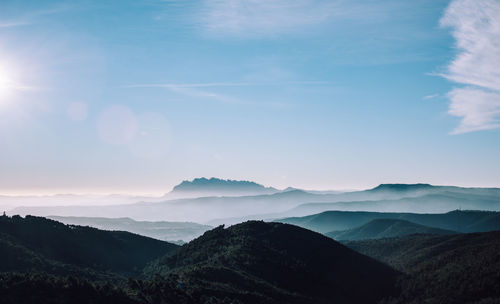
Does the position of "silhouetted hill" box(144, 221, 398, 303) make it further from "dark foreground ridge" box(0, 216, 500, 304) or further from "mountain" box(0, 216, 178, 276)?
"mountain" box(0, 216, 178, 276)

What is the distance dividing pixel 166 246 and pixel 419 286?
103524mm

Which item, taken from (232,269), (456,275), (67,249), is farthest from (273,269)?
(67,249)

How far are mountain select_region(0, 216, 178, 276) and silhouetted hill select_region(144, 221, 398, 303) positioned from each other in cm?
1546

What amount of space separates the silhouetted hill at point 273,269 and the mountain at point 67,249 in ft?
50.7

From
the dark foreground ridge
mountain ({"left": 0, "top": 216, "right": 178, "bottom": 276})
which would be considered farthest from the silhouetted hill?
mountain ({"left": 0, "top": 216, "right": 178, "bottom": 276})

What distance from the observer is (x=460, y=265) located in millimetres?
112375

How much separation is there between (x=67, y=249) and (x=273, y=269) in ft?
219

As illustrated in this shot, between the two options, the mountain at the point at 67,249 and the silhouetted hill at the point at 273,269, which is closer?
the silhouetted hill at the point at 273,269

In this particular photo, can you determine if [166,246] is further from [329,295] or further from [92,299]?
[92,299]

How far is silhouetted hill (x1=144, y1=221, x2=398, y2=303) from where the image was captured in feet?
292

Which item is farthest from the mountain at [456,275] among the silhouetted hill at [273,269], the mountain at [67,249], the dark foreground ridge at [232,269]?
the mountain at [67,249]

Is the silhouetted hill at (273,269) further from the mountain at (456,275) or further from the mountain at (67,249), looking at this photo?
the mountain at (67,249)

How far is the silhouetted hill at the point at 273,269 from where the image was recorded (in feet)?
292

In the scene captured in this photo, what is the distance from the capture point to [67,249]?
422ft
